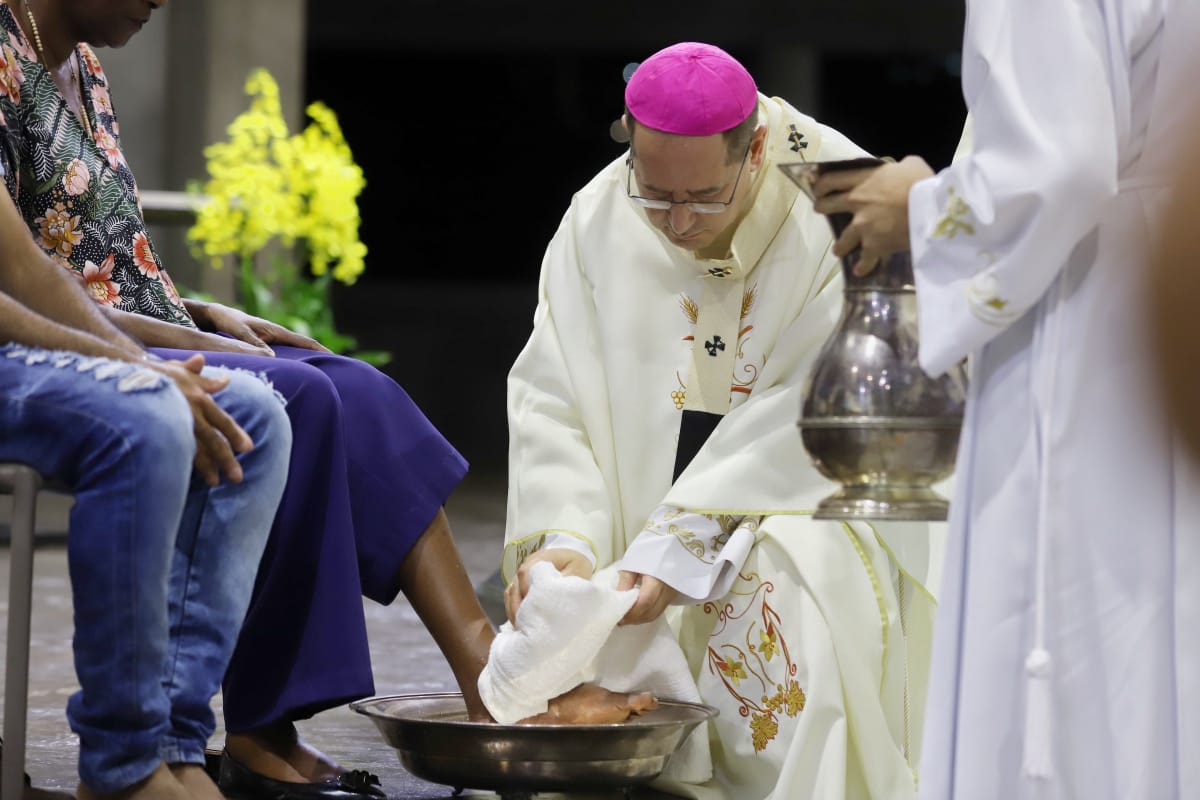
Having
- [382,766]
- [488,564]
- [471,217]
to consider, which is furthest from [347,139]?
[382,766]

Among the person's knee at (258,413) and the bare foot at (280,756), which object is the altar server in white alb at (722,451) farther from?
the person's knee at (258,413)

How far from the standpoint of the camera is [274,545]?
2.72 m

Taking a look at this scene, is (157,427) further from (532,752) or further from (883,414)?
(883,414)

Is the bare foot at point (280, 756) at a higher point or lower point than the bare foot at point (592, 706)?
lower

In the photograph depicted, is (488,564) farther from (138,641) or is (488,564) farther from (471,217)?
→ (471,217)

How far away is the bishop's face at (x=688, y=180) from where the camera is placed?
9.59ft

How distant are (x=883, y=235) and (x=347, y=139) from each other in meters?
15.9

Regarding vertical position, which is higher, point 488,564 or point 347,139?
point 347,139

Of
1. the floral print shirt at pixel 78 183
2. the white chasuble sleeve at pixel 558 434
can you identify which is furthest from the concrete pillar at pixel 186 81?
the floral print shirt at pixel 78 183

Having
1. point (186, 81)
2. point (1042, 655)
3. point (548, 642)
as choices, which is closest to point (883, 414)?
point (1042, 655)

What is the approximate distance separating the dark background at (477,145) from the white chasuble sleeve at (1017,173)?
1398cm

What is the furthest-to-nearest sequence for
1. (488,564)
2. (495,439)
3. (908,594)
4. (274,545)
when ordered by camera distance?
(495,439)
(488,564)
(908,594)
(274,545)

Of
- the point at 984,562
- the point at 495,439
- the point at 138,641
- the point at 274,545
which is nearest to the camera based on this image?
the point at 984,562

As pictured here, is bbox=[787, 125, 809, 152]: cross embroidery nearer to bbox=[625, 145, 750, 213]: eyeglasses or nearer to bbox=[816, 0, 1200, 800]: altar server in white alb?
bbox=[625, 145, 750, 213]: eyeglasses
